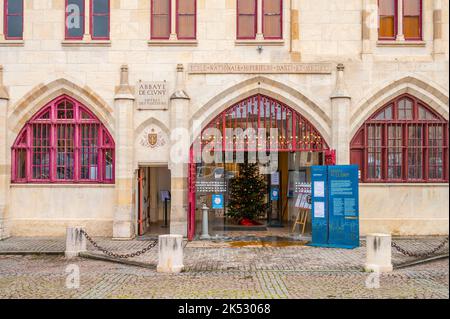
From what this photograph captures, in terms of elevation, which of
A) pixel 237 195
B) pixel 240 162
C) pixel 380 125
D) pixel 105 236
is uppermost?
pixel 380 125

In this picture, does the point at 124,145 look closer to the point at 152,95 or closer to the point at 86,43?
the point at 152,95

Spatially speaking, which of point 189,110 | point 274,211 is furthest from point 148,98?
point 274,211

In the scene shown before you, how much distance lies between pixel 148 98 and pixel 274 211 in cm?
689

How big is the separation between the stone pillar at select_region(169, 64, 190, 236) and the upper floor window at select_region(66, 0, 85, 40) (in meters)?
3.33

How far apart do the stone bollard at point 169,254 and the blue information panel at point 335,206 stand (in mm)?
4482

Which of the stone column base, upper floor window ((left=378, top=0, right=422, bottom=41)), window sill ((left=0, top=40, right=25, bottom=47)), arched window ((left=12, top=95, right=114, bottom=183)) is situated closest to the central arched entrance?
the stone column base

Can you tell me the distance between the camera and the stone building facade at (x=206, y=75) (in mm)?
14922

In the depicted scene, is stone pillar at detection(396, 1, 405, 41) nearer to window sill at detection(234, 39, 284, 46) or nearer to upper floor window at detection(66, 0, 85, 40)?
window sill at detection(234, 39, 284, 46)

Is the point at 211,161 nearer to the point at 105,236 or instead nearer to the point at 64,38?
the point at 105,236

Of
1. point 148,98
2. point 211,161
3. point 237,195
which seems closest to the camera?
point 148,98

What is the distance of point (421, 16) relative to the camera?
1520 cm

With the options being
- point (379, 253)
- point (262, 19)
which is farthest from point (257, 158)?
point (379, 253)

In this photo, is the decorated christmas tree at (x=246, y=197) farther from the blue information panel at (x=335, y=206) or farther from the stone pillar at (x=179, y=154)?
the blue information panel at (x=335, y=206)

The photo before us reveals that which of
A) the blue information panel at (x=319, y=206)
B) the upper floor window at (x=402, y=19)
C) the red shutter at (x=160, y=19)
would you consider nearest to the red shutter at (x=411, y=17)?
the upper floor window at (x=402, y=19)
